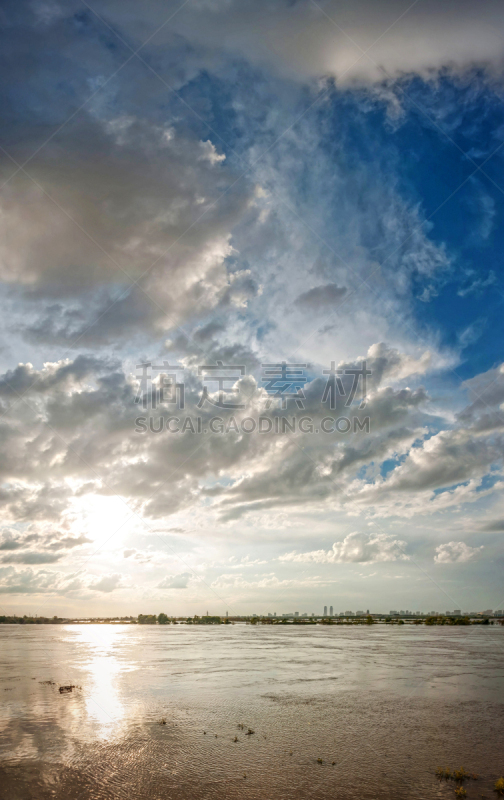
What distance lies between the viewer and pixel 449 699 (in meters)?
29.7

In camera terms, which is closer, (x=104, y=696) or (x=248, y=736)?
(x=248, y=736)

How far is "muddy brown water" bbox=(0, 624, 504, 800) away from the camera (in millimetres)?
16156

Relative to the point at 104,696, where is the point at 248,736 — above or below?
above

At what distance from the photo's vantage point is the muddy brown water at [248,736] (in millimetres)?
16156

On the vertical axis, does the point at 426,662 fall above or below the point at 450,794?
below

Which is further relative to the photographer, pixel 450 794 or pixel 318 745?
pixel 318 745

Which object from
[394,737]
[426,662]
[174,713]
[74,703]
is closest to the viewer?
[394,737]

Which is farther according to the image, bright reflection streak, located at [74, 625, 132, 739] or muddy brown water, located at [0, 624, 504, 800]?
bright reflection streak, located at [74, 625, 132, 739]

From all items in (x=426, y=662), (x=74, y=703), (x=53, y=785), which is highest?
(x=53, y=785)

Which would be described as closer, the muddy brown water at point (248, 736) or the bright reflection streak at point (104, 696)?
the muddy brown water at point (248, 736)

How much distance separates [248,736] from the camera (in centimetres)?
2114

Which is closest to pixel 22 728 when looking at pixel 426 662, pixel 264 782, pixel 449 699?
pixel 264 782

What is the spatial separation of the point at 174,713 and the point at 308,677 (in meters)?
16.4

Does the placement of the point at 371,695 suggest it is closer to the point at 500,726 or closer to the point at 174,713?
the point at 500,726
